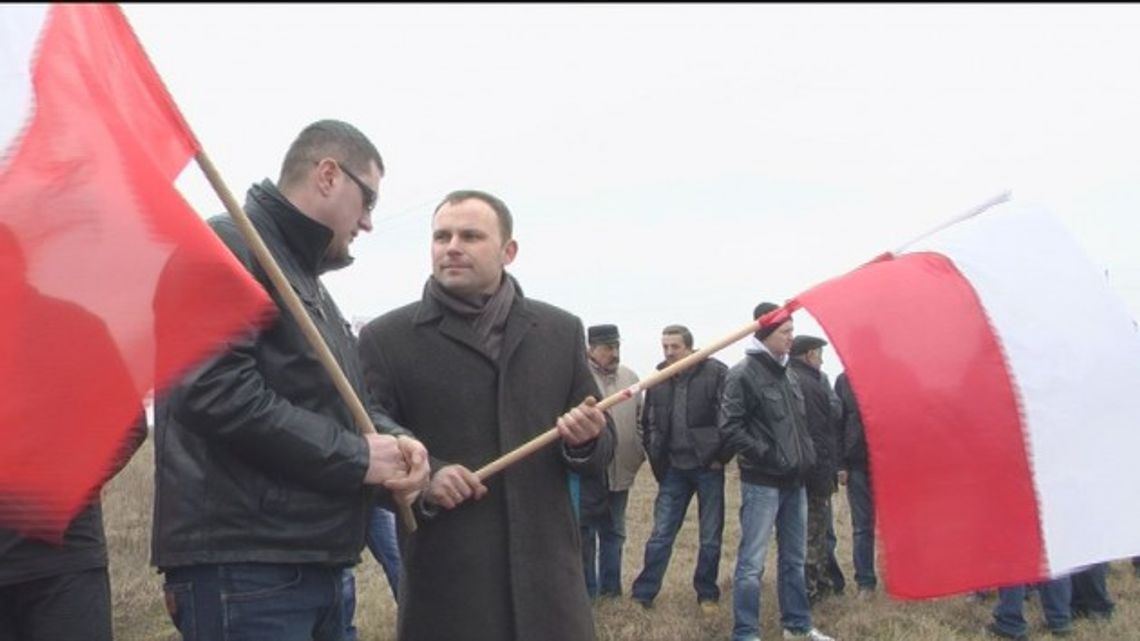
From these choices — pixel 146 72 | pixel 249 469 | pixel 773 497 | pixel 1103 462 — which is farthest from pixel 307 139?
pixel 773 497

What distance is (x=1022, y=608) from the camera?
7.70 m

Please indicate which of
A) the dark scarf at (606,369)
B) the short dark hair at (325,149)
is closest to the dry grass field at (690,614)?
the dark scarf at (606,369)

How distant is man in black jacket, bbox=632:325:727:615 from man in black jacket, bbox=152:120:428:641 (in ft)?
17.9

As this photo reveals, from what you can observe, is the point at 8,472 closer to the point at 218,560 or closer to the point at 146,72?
the point at 218,560

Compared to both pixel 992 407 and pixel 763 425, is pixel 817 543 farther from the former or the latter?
pixel 992 407

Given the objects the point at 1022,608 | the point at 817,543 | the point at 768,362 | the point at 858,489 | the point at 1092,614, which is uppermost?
the point at 768,362

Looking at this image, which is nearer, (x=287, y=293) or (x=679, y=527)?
(x=287, y=293)

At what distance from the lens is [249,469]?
2803 millimetres

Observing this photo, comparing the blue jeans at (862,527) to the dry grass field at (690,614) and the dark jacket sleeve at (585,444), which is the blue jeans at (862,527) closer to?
the dry grass field at (690,614)

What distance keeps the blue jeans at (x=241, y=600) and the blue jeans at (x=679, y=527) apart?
5728mm

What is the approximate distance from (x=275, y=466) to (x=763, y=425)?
198 inches

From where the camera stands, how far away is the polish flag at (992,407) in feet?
11.0

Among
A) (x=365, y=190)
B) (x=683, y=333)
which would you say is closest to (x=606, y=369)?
(x=683, y=333)

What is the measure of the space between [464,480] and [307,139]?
3.47 ft
